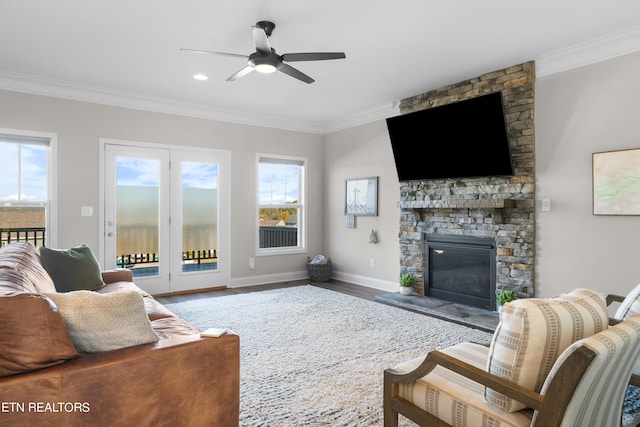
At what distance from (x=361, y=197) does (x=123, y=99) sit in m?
3.50

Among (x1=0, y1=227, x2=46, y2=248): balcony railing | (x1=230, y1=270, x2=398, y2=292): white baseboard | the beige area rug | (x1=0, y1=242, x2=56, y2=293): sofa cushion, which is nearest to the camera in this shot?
(x1=0, y1=242, x2=56, y2=293): sofa cushion

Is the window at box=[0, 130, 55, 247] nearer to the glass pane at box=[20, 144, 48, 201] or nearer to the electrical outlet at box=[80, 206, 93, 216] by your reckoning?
the glass pane at box=[20, 144, 48, 201]

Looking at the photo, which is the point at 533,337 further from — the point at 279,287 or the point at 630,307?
the point at 279,287

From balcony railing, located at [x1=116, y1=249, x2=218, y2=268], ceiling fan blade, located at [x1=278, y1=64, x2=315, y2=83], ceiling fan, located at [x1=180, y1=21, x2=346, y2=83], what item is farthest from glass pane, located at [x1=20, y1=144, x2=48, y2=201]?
ceiling fan blade, located at [x1=278, y1=64, x2=315, y2=83]

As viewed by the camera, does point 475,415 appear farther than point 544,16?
No

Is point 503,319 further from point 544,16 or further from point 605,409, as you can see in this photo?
point 544,16

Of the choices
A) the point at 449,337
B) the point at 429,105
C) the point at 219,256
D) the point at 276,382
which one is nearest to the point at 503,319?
the point at 276,382

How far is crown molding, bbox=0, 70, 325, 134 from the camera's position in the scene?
4.24 meters

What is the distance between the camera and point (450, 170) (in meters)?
4.39

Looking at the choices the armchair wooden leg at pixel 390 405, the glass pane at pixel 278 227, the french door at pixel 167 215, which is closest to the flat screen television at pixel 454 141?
the glass pane at pixel 278 227

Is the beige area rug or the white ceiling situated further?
the white ceiling

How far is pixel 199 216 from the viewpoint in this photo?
5488mm

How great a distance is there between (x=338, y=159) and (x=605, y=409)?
209 inches

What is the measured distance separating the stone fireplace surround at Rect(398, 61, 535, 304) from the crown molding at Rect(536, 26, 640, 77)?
141 mm
